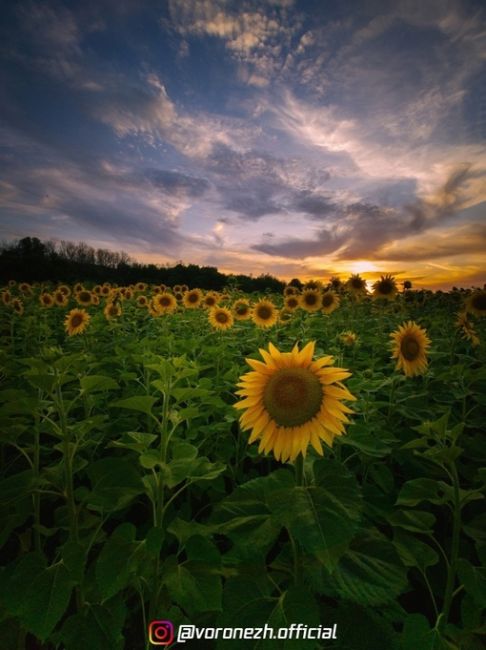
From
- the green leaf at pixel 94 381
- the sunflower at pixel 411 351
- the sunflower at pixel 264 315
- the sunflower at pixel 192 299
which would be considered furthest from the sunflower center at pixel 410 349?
the sunflower at pixel 192 299

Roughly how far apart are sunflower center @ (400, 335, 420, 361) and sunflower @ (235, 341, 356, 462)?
1.87 meters

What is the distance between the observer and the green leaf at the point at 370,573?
1.11 m

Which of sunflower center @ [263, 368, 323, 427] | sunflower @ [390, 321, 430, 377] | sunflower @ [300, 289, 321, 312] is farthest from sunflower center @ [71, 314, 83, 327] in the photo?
sunflower center @ [263, 368, 323, 427]

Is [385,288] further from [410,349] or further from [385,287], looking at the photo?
[410,349]

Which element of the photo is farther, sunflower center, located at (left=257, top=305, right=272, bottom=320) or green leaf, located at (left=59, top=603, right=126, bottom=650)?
sunflower center, located at (left=257, top=305, right=272, bottom=320)

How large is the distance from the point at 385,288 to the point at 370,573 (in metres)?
7.31

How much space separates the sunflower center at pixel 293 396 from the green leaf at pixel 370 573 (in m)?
0.48

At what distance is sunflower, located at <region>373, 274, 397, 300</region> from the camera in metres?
7.76

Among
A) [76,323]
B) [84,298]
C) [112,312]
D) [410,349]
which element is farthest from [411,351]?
[84,298]

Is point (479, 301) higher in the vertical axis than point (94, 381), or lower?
higher

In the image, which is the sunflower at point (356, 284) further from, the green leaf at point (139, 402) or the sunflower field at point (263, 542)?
the green leaf at point (139, 402)

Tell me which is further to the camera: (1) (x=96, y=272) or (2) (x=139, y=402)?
(1) (x=96, y=272)

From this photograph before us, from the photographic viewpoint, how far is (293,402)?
1520 millimetres

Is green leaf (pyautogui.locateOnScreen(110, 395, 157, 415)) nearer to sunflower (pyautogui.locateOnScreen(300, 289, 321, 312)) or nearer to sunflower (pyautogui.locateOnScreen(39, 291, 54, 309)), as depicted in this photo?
sunflower (pyautogui.locateOnScreen(300, 289, 321, 312))
